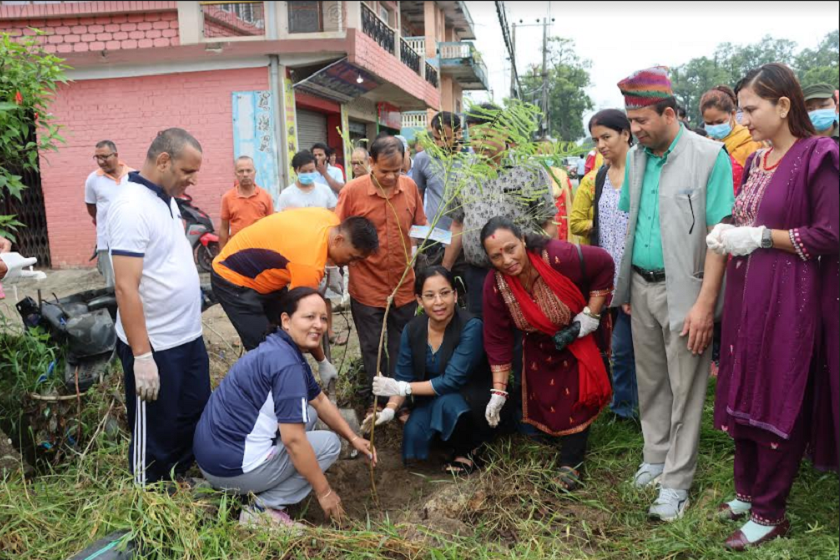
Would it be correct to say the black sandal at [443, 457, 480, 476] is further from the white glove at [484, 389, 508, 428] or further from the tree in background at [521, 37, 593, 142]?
the tree in background at [521, 37, 593, 142]

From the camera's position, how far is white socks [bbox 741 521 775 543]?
2428mm

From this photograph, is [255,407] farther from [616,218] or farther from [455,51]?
[455,51]

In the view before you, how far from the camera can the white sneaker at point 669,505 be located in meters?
2.75

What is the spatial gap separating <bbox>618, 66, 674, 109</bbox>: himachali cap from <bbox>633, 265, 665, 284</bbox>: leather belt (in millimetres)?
679

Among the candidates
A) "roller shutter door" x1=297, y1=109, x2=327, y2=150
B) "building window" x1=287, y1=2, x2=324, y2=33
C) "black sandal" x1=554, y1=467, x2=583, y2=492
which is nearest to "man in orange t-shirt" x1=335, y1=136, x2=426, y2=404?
"black sandal" x1=554, y1=467, x2=583, y2=492

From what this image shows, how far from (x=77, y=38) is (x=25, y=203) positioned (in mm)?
2609

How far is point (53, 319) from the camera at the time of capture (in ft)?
12.3

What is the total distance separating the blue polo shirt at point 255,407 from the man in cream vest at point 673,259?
148 centimetres

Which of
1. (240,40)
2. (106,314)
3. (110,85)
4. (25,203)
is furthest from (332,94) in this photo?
(106,314)

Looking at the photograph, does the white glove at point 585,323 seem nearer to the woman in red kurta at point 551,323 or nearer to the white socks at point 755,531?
the woman in red kurta at point 551,323

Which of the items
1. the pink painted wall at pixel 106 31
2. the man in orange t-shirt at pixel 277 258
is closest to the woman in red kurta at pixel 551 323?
the man in orange t-shirt at pixel 277 258

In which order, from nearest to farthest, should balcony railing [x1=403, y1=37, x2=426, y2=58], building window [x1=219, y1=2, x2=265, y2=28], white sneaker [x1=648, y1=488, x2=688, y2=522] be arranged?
white sneaker [x1=648, y1=488, x2=688, y2=522]
building window [x1=219, y1=2, x2=265, y2=28]
balcony railing [x1=403, y1=37, x2=426, y2=58]

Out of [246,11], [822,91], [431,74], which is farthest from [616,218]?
[431,74]

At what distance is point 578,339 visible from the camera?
10.4 feet
